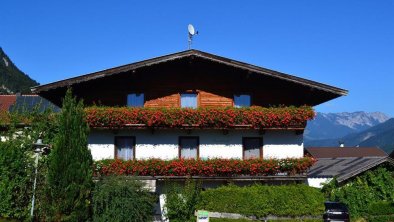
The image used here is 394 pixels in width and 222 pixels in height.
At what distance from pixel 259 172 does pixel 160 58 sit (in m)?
7.64

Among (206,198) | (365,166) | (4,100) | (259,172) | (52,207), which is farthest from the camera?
(4,100)

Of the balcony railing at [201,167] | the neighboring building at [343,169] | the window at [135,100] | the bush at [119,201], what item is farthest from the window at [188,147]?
the neighboring building at [343,169]

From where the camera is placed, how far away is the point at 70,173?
66.7ft

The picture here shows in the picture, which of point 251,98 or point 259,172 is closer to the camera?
point 259,172

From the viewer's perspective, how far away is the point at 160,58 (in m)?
26.9

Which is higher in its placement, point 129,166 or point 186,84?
point 186,84

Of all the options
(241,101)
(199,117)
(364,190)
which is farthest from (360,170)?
(199,117)

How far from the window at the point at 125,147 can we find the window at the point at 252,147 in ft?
19.1

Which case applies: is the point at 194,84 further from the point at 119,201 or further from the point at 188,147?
the point at 119,201

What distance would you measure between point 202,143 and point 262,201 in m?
4.78

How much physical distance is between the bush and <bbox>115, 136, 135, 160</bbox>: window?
4.83 meters

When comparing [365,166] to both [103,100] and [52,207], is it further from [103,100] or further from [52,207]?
[52,207]

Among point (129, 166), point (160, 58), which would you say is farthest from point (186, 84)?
point (129, 166)

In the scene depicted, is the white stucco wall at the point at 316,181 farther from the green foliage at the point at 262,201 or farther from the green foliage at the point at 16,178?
the green foliage at the point at 16,178
